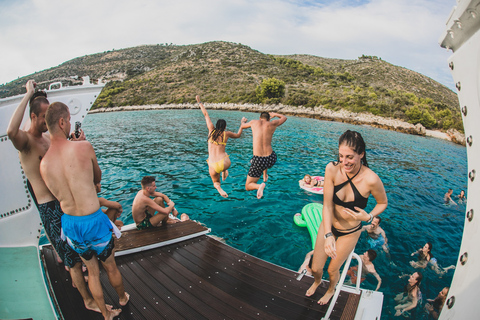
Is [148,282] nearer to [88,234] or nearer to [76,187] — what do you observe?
[88,234]

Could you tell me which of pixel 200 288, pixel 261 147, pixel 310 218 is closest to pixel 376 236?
pixel 310 218

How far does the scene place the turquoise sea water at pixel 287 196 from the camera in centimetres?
805

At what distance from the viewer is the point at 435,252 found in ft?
28.6

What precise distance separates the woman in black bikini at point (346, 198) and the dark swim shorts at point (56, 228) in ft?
11.7

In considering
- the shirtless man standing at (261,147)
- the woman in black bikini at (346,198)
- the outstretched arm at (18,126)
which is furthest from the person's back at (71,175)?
the shirtless man standing at (261,147)

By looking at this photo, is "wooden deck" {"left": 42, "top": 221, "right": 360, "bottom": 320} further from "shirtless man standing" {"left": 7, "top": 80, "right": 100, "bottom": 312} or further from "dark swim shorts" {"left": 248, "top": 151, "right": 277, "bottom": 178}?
"dark swim shorts" {"left": 248, "top": 151, "right": 277, "bottom": 178}

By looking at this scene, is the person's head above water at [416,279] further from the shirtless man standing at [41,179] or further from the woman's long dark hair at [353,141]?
the shirtless man standing at [41,179]

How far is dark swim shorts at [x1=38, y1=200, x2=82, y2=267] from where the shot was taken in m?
3.26

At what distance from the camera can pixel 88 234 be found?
3.04 metres

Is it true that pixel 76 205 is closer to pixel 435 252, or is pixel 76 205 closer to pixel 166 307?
pixel 166 307

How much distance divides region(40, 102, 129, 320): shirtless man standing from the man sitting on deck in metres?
2.67

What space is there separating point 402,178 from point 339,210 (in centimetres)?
1672

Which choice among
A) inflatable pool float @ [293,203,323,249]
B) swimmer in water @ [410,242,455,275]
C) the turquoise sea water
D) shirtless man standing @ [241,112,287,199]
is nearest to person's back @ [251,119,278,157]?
shirtless man standing @ [241,112,287,199]

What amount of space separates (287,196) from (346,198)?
8.92 metres
